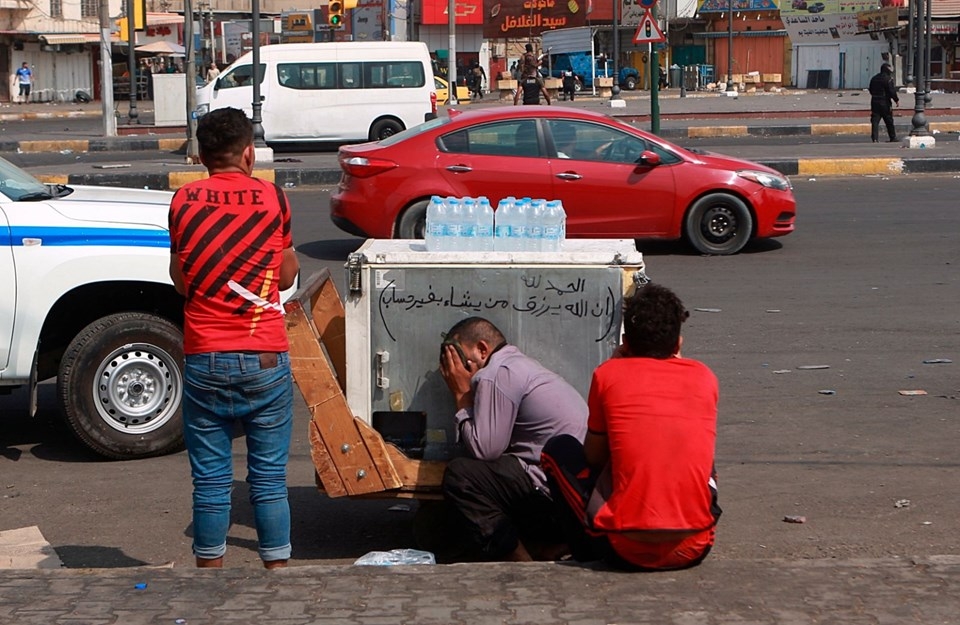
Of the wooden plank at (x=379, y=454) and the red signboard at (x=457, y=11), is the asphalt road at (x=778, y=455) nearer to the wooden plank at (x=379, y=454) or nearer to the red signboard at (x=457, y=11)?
the wooden plank at (x=379, y=454)

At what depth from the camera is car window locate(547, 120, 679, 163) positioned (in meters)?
12.0

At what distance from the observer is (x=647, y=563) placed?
436 cm

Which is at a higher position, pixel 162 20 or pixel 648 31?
pixel 162 20

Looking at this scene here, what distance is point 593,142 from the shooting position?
39.5 feet

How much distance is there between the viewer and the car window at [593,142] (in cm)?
1201

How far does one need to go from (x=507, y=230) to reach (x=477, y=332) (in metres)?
0.76

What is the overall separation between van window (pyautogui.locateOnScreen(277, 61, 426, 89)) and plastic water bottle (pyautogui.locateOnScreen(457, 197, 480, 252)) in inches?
828

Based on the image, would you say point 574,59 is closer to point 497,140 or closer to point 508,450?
point 497,140

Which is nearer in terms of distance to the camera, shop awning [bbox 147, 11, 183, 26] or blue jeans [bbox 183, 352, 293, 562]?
blue jeans [bbox 183, 352, 293, 562]

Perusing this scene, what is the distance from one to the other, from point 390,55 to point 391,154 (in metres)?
15.1

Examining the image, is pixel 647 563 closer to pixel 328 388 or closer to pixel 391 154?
pixel 328 388

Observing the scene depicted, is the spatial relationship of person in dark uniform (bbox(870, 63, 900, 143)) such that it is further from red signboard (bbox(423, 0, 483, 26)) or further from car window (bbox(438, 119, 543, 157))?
red signboard (bbox(423, 0, 483, 26))

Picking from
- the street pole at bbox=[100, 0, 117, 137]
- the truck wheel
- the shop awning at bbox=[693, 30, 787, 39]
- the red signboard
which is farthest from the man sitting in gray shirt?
the shop awning at bbox=[693, 30, 787, 39]

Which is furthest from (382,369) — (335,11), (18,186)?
(335,11)
